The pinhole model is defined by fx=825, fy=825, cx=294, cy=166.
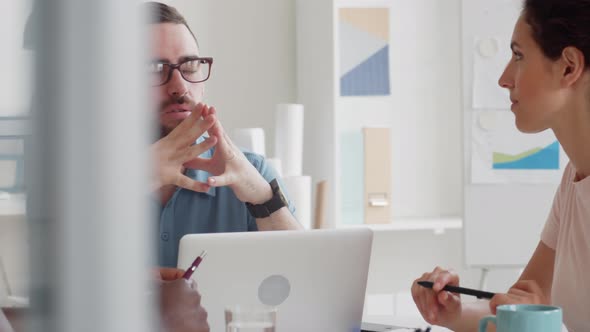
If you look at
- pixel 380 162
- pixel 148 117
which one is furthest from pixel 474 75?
pixel 148 117

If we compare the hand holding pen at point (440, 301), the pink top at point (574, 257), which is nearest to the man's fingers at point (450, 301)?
the hand holding pen at point (440, 301)

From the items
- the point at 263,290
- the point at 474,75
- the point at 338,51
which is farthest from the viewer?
the point at 338,51

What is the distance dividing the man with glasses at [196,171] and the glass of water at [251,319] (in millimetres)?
535

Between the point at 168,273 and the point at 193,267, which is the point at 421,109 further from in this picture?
the point at 168,273

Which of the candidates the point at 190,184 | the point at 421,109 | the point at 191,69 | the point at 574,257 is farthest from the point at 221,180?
the point at 421,109

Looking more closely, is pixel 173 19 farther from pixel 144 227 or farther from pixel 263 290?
pixel 144 227

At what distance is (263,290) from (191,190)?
27.7 inches

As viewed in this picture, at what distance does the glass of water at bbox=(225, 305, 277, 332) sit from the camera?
45.6 inches

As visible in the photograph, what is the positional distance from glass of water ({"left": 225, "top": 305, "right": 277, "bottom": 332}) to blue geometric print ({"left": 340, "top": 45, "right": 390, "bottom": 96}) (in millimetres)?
2773

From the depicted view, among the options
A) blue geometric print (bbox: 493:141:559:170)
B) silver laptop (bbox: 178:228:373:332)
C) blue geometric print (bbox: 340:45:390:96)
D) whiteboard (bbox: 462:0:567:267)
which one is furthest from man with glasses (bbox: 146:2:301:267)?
blue geometric print (bbox: 340:45:390:96)

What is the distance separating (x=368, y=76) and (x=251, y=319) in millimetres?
2828

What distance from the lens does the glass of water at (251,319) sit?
1.16 m

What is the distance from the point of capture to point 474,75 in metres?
3.47

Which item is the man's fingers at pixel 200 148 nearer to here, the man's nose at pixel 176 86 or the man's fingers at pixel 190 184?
the man's fingers at pixel 190 184
